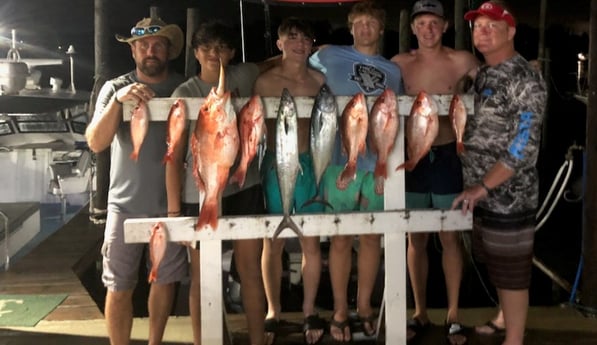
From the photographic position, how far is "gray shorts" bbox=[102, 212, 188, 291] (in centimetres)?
304

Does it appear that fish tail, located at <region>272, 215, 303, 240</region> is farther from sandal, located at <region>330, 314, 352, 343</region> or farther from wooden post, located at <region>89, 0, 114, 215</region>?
wooden post, located at <region>89, 0, 114, 215</region>

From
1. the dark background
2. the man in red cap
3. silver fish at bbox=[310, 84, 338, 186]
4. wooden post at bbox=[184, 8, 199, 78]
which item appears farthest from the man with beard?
wooden post at bbox=[184, 8, 199, 78]

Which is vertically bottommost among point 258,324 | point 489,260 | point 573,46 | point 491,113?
point 258,324

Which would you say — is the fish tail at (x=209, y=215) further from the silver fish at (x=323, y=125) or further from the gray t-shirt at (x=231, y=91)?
the silver fish at (x=323, y=125)

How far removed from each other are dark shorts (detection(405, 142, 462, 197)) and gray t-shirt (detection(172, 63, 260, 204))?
3.35ft

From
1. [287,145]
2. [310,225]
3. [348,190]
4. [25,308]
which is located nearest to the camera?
[287,145]

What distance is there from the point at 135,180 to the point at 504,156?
1899 millimetres

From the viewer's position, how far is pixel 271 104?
9.07ft

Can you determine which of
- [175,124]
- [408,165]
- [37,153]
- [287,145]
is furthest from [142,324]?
[37,153]

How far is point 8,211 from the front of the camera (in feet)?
23.3

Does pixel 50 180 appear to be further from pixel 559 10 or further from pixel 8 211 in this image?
pixel 559 10

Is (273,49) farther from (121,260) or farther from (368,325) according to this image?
(121,260)

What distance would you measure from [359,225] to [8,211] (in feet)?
18.9

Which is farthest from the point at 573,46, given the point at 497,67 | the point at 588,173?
the point at 497,67
